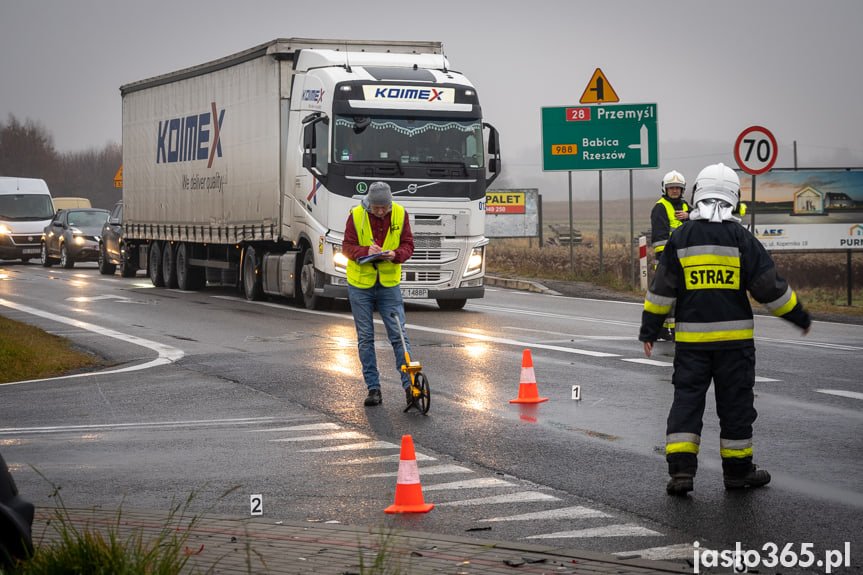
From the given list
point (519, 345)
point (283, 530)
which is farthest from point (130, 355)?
point (283, 530)

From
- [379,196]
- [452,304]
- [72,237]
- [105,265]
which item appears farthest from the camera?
[72,237]

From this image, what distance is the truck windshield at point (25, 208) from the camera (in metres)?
45.5

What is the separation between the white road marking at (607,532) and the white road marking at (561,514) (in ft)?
0.94

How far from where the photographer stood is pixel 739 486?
292 inches

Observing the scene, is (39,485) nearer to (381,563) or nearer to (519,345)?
(381,563)

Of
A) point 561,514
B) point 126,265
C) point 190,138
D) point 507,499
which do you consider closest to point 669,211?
point 507,499

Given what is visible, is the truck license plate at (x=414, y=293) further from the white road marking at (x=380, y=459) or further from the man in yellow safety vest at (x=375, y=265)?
the white road marking at (x=380, y=459)

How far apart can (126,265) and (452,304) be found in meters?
14.1

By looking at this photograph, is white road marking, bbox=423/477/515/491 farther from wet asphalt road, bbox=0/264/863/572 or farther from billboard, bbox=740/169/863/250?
billboard, bbox=740/169/863/250

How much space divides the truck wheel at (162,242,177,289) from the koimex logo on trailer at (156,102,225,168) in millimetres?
1999

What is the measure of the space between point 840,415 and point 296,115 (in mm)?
13982

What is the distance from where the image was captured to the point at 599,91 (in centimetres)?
2961

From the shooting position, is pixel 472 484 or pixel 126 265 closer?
pixel 472 484

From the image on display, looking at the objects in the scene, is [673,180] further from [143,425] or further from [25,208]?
[25,208]
